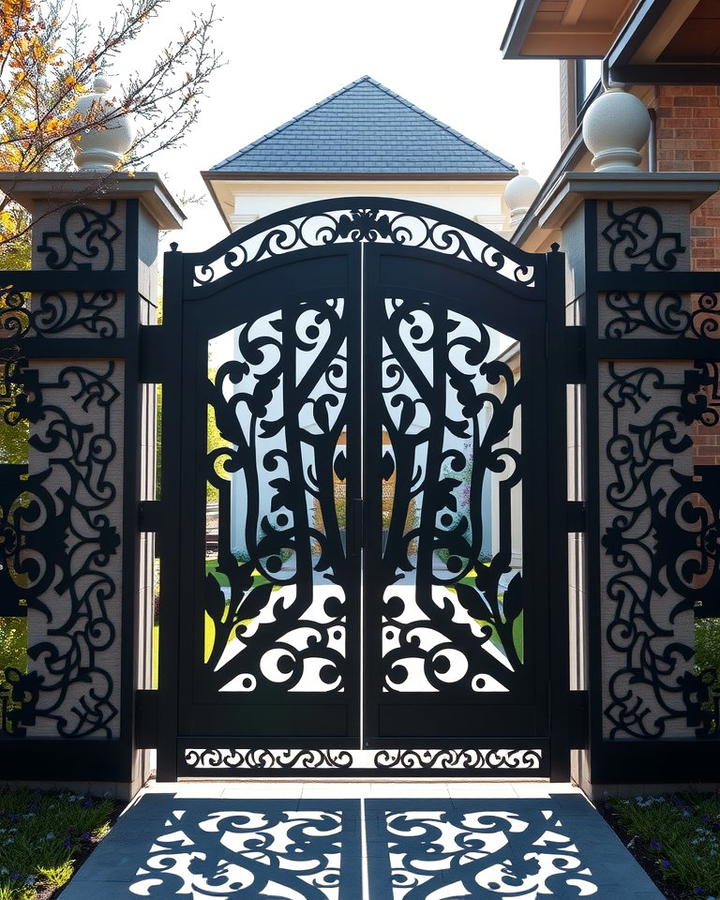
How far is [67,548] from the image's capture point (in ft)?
12.7

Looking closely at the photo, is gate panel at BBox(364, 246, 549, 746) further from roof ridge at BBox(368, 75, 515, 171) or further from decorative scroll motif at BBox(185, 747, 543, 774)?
roof ridge at BBox(368, 75, 515, 171)

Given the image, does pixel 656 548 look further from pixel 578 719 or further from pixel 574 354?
pixel 574 354

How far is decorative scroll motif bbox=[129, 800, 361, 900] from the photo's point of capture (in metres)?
2.97

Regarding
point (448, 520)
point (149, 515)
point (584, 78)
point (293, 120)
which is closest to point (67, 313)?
point (149, 515)

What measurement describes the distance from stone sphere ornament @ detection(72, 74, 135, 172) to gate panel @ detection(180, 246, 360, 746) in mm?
783

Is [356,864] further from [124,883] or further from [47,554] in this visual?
[47,554]

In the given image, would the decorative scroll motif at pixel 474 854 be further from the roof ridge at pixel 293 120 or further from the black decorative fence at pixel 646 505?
the roof ridge at pixel 293 120

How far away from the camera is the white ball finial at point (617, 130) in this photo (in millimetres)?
4035

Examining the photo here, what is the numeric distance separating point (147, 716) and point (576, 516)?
2106 millimetres

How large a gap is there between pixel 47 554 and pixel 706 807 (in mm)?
2995

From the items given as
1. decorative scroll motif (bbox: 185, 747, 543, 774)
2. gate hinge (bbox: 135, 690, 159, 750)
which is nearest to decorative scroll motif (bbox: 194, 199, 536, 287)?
gate hinge (bbox: 135, 690, 159, 750)

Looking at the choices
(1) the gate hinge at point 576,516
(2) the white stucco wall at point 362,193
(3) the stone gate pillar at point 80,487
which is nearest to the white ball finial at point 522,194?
(1) the gate hinge at point 576,516

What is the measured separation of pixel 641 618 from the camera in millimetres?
3871

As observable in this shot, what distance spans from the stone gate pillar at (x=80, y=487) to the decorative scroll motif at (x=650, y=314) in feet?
6.92
